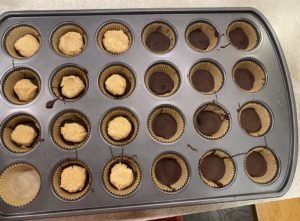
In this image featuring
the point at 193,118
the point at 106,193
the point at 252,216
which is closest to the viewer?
the point at 106,193

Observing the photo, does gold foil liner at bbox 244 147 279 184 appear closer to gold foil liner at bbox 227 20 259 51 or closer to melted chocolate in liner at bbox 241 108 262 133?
melted chocolate in liner at bbox 241 108 262 133

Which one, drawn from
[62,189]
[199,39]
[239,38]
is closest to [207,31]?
[199,39]

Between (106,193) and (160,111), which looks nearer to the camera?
(106,193)

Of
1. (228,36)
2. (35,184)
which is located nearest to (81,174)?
(35,184)

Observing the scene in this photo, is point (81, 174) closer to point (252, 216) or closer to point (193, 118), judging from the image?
point (193, 118)

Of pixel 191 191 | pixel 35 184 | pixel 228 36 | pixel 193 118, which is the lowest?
pixel 191 191

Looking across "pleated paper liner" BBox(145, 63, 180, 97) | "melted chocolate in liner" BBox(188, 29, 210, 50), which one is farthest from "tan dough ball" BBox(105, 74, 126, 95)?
"melted chocolate in liner" BBox(188, 29, 210, 50)

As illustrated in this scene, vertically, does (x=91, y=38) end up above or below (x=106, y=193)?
above

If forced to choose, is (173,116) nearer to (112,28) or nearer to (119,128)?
(119,128)

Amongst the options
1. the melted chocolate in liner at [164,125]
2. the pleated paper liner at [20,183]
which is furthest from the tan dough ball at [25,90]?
the melted chocolate in liner at [164,125]
